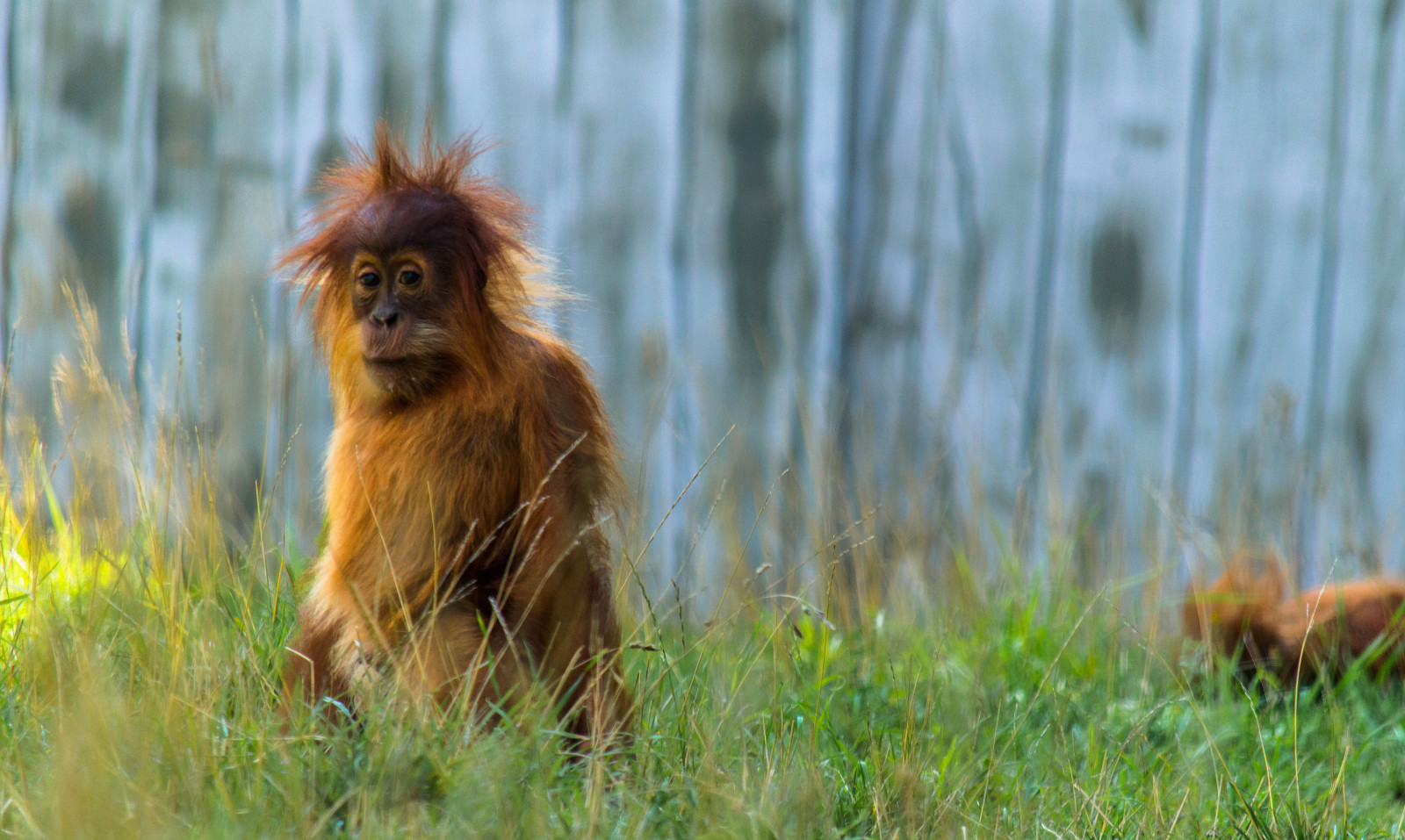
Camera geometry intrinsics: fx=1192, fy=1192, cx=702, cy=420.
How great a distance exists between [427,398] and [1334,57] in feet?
10.9

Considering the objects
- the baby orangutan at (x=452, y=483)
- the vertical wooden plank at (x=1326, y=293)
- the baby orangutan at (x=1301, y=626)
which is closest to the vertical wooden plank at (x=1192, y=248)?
the vertical wooden plank at (x=1326, y=293)

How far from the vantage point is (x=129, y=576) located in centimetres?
279

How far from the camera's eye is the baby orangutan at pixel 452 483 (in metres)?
2.24

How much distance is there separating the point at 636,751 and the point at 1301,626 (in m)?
2.18

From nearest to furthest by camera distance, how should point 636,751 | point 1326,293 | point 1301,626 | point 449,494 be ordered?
point 636,751 < point 449,494 < point 1301,626 < point 1326,293

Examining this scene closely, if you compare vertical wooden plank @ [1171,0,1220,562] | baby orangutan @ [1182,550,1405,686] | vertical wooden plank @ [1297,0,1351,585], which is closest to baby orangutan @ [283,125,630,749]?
baby orangutan @ [1182,550,1405,686]

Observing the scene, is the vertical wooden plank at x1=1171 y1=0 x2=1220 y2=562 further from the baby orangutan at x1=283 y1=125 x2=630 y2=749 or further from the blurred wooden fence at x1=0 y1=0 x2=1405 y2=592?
the baby orangutan at x1=283 y1=125 x2=630 y2=749

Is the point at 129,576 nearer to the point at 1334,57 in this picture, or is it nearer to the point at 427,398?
the point at 427,398

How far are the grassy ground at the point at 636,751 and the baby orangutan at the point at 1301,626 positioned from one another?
0.90ft

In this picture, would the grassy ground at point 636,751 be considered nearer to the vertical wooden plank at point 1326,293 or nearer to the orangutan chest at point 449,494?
the orangutan chest at point 449,494

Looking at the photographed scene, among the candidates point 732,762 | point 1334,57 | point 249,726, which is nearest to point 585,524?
A: point 732,762

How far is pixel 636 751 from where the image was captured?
2170mm

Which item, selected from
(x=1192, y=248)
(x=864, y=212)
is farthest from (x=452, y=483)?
(x=1192, y=248)

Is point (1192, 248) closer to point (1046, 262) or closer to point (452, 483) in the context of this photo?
point (1046, 262)
